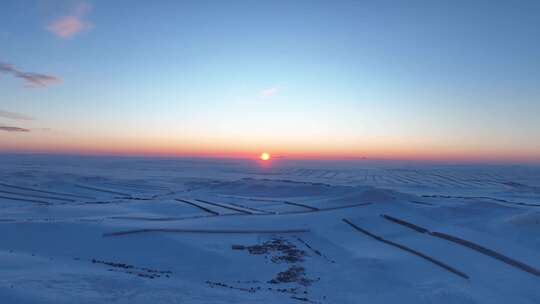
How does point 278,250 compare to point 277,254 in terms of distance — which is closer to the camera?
point 277,254

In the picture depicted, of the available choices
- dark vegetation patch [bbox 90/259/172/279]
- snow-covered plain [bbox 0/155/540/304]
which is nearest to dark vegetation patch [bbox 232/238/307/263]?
snow-covered plain [bbox 0/155/540/304]

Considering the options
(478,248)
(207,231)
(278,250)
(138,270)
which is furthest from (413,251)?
(138,270)

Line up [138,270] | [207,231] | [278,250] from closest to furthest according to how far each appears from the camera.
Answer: [138,270], [278,250], [207,231]

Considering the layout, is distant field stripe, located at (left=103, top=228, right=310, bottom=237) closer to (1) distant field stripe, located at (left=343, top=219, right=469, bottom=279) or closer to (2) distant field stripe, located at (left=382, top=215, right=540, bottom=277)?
(1) distant field stripe, located at (left=343, top=219, right=469, bottom=279)

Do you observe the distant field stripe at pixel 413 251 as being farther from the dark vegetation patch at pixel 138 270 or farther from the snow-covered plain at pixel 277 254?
the dark vegetation patch at pixel 138 270

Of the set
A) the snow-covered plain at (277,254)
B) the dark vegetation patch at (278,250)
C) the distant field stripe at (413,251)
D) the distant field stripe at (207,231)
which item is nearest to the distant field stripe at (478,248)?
the snow-covered plain at (277,254)

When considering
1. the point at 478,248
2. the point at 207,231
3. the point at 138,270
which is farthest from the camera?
the point at 207,231

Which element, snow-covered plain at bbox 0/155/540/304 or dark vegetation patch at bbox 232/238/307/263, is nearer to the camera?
snow-covered plain at bbox 0/155/540/304

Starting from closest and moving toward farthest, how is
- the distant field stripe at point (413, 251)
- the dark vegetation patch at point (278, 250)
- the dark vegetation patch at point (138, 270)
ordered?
the dark vegetation patch at point (138, 270)
the distant field stripe at point (413, 251)
the dark vegetation patch at point (278, 250)

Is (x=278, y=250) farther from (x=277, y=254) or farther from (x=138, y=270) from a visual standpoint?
(x=138, y=270)

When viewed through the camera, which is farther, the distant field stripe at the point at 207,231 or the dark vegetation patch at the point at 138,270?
the distant field stripe at the point at 207,231

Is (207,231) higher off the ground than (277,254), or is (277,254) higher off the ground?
(207,231)
